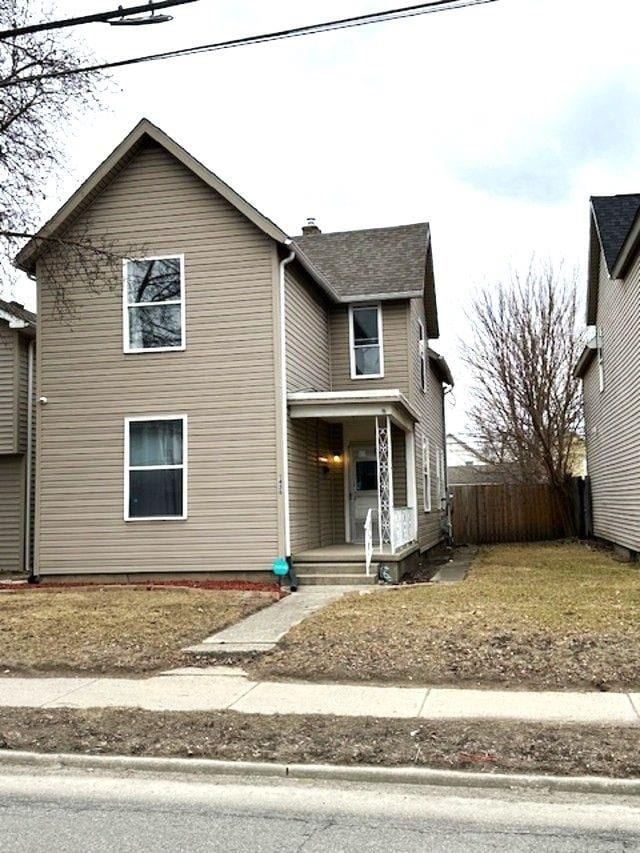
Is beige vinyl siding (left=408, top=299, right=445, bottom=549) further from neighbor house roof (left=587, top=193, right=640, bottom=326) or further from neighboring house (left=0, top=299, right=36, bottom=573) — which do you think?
neighboring house (left=0, top=299, right=36, bottom=573)

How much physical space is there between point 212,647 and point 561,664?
3570 millimetres

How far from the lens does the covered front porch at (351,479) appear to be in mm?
14016

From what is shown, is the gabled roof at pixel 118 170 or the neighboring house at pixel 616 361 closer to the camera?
the gabled roof at pixel 118 170

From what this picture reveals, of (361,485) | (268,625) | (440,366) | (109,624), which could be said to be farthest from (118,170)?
(440,366)

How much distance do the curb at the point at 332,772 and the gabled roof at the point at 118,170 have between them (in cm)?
958

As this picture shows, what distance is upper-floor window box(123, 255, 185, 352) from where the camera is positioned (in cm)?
1434

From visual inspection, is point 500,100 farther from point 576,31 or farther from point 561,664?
point 561,664

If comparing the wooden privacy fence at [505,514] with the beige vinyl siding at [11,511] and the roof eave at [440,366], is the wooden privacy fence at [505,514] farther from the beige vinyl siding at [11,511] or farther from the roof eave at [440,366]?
the beige vinyl siding at [11,511]

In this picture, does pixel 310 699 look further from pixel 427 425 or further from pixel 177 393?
pixel 427 425

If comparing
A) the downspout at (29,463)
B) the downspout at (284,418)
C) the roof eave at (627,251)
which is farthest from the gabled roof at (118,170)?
the roof eave at (627,251)

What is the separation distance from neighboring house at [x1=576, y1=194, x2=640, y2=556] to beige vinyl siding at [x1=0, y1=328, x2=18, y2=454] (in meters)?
11.9

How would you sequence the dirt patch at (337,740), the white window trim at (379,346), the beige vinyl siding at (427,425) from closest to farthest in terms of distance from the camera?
1. the dirt patch at (337,740)
2. the white window trim at (379,346)
3. the beige vinyl siding at (427,425)

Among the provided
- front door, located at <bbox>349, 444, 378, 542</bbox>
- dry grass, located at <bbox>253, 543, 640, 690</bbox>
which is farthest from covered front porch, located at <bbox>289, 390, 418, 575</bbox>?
dry grass, located at <bbox>253, 543, 640, 690</bbox>

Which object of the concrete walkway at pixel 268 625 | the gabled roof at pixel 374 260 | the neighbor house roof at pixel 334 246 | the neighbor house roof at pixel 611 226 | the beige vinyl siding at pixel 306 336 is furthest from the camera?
the gabled roof at pixel 374 260
